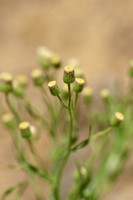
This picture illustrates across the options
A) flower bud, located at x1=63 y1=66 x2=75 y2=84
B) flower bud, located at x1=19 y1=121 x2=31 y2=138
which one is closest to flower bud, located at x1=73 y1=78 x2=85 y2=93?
flower bud, located at x1=63 y1=66 x2=75 y2=84

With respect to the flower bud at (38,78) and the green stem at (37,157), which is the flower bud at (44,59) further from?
the green stem at (37,157)

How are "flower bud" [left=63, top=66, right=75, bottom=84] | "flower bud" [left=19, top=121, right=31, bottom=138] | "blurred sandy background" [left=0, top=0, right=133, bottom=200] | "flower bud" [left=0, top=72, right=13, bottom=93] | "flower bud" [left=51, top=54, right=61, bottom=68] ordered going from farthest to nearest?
"blurred sandy background" [left=0, top=0, right=133, bottom=200]
"flower bud" [left=51, top=54, right=61, bottom=68]
"flower bud" [left=0, top=72, right=13, bottom=93]
"flower bud" [left=19, top=121, right=31, bottom=138]
"flower bud" [left=63, top=66, right=75, bottom=84]

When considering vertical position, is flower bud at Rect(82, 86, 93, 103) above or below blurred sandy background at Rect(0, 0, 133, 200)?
above

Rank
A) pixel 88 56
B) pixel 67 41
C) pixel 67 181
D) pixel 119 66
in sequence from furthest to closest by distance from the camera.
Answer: pixel 67 41 < pixel 88 56 < pixel 119 66 < pixel 67 181

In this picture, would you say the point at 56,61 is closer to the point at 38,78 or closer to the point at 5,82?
the point at 38,78

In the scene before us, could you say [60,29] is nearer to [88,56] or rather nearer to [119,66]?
[88,56]

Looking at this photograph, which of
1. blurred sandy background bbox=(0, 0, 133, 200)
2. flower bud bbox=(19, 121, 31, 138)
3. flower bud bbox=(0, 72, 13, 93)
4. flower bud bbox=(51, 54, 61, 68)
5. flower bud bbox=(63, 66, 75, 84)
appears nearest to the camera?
flower bud bbox=(63, 66, 75, 84)

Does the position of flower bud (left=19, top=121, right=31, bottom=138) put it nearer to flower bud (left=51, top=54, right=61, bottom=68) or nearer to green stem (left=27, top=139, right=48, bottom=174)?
green stem (left=27, top=139, right=48, bottom=174)

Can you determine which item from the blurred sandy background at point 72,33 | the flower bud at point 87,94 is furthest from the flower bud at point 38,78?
the blurred sandy background at point 72,33

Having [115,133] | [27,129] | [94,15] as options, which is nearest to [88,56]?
[94,15]
